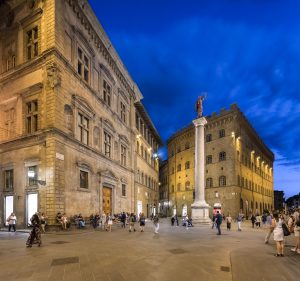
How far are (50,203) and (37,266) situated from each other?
12.9m

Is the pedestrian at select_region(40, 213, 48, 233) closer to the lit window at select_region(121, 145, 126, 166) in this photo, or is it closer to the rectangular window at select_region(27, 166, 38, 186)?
the rectangular window at select_region(27, 166, 38, 186)

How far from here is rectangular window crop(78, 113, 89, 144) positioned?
27872 millimetres

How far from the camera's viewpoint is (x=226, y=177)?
182 feet

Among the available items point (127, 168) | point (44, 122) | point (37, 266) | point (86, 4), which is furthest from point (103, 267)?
point (127, 168)

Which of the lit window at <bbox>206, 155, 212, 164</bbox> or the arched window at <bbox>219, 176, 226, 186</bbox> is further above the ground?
the lit window at <bbox>206, 155, 212, 164</bbox>

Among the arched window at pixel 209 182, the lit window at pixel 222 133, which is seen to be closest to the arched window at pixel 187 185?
the arched window at pixel 209 182

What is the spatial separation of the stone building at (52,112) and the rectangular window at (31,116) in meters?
0.08

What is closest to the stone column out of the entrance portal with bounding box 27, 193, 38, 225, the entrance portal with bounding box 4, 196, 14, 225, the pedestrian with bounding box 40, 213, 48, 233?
the entrance portal with bounding box 27, 193, 38, 225

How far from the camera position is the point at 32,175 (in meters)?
24.0

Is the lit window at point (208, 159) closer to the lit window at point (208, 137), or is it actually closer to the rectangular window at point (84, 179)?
the lit window at point (208, 137)

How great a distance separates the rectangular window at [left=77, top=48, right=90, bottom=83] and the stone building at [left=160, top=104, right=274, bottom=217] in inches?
1254

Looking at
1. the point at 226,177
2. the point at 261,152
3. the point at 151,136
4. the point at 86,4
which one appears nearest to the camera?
the point at 86,4

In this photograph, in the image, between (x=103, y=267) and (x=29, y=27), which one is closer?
(x=103, y=267)

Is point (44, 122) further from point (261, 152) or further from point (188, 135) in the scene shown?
point (261, 152)
